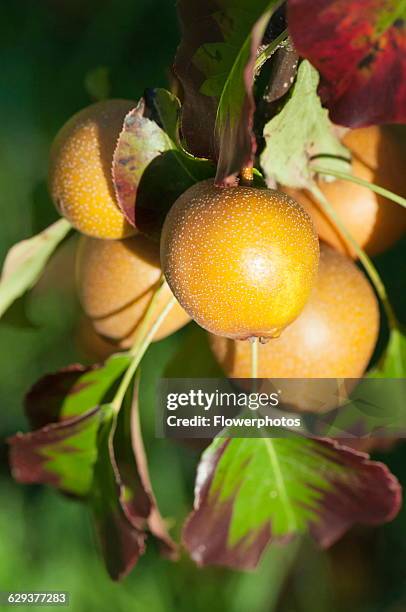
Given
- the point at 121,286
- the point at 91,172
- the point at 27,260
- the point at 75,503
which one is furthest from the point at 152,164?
the point at 75,503

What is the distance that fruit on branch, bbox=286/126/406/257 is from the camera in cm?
82

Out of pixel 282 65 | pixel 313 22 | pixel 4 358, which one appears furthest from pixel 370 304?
pixel 4 358

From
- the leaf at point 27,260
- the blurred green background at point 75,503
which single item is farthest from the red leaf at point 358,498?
the blurred green background at point 75,503

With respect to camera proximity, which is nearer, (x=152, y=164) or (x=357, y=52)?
(x=357, y=52)

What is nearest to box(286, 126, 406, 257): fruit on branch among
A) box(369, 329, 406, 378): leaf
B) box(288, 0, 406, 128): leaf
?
box(369, 329, 406, 378): leaf

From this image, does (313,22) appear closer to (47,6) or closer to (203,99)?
(203,99)

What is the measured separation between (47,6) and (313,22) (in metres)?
0.99

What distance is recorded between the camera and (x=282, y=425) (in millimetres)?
760

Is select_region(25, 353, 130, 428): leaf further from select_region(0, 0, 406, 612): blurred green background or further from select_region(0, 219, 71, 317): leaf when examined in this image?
select_region(0, 0, 406, 612): blurred green background

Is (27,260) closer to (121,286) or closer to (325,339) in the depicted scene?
(121,286)

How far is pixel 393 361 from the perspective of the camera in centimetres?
87

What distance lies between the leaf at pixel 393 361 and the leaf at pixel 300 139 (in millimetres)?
199

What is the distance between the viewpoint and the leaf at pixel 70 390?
0.81m

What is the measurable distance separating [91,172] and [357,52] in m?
0.32
